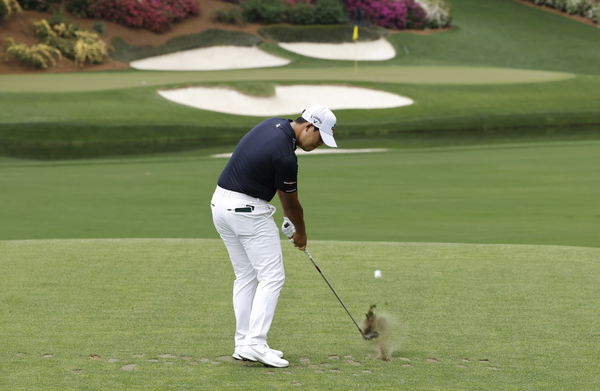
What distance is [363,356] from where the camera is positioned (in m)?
6.99

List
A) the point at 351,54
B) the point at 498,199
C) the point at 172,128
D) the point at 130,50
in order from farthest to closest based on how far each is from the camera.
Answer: the point at 351,54
the point at 130,50
the point at 172,128
the point at 498,199

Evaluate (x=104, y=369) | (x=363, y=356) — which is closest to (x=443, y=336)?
(x=363, y=356)

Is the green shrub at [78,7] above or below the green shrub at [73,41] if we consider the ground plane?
above

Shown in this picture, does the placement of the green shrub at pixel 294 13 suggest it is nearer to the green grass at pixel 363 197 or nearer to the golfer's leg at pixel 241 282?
the green grass at pixel 363 197

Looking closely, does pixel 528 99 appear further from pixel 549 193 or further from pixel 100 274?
pixel 100 274

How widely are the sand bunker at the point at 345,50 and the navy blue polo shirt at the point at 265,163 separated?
39.0m

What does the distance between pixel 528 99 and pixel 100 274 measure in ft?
87.7

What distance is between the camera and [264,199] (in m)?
6.69

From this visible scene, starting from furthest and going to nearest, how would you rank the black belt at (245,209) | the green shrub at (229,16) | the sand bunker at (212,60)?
the green shrub at (229,16)
the sand bunker at (212,60)
the black belt at (245,209)

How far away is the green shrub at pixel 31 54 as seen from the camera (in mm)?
38844

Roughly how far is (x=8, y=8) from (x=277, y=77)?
458 inches

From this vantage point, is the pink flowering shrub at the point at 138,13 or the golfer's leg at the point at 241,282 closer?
the golfer's leg at the point at 241,282

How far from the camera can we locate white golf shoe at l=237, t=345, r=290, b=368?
6.63m

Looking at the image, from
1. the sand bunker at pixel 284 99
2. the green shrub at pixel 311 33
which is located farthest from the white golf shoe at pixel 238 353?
the green shrub at pixel 311 33
